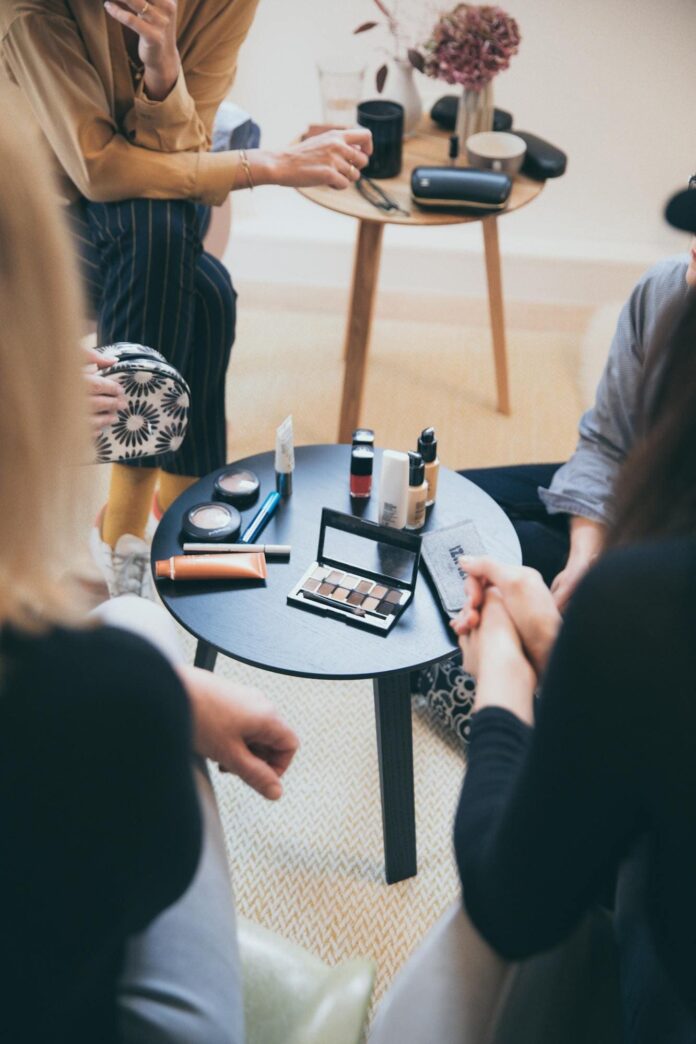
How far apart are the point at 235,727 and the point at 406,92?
158 cm

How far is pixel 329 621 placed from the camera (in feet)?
3.72

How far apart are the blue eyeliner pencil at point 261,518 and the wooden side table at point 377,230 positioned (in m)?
0.70

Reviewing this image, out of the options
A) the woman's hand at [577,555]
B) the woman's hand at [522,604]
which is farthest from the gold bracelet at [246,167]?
the woman's hand at [522,604]

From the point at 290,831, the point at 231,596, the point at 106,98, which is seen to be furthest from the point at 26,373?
the point at 106,98

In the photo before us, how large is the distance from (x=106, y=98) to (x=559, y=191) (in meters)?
1.54

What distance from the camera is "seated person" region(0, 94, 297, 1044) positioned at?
1.59 ft

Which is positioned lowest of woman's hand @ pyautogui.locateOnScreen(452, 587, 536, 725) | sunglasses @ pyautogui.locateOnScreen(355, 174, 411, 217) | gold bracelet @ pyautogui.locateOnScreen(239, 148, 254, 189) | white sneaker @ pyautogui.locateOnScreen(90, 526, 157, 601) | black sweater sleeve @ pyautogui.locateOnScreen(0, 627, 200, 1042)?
white sneaker @ pyautogui.locateOnScreen(90, 526, 157, 601)

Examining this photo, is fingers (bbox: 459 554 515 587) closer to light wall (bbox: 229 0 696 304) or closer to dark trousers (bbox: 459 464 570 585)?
dark trousers (bbox: 459 464 570 585)

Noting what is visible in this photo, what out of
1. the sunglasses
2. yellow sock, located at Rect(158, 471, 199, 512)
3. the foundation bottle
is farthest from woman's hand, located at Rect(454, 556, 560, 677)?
the sunglasses

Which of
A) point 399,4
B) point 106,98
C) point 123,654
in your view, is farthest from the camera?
point 399,4

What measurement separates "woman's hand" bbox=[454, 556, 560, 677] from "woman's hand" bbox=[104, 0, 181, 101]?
0.97m

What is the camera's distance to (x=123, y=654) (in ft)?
1.67

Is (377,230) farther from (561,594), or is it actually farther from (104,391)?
(561,594)

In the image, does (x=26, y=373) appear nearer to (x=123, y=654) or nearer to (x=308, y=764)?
(x=123, y=654)
